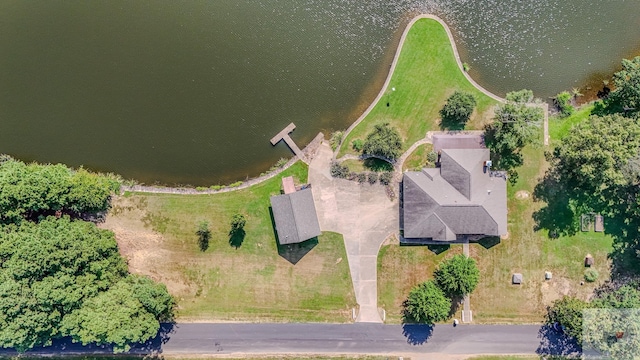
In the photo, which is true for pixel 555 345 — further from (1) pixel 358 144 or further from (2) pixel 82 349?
(2) pixel 82 349

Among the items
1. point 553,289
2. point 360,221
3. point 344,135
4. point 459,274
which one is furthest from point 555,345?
point 344,135

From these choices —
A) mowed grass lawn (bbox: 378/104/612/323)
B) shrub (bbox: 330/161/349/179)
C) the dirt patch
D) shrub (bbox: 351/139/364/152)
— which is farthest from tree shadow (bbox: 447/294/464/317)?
shrub (bbox: 351/139/364/152)

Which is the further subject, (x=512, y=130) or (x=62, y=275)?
(x=512, y=130)

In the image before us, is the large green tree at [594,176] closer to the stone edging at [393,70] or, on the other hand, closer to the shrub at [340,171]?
the stone edging at [393,70]

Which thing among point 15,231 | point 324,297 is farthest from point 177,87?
point 324,297

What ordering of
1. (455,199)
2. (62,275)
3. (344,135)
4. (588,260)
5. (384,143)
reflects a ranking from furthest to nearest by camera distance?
(344,135), (588,260), (384,143), (455,199), (62,275)

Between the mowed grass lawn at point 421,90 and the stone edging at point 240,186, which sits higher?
the mowed grass lawn at point 421,90

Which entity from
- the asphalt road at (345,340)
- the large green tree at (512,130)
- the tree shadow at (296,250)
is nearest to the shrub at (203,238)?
the tree shadow at (296,250)

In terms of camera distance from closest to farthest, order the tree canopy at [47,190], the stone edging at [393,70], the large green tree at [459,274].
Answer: the tree canopy at [47,190] < the large green tree at [459,274] < the stone edging at [393,70]
